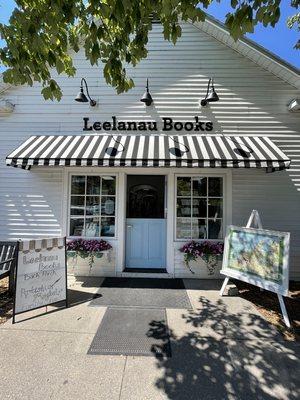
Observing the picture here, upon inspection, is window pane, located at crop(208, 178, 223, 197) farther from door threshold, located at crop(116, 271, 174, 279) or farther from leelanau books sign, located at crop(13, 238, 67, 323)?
leelanau books sign, located at crop(13, 238, 67, 323)

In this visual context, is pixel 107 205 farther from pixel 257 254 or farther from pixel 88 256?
pixel 257 254

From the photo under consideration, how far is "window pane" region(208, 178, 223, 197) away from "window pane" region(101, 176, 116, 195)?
2.46 metres

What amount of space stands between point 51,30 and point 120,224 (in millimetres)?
4818

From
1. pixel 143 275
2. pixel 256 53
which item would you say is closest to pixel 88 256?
pixel 143 275

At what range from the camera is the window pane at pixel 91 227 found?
7.70 meters

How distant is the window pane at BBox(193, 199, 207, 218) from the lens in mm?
7652

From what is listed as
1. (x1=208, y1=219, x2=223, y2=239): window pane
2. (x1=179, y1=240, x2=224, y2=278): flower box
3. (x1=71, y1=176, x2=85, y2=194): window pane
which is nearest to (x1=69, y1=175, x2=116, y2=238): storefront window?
(x1=71, y1=176, x2=85, y2=194): window pane

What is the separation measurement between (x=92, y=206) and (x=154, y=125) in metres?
2.64

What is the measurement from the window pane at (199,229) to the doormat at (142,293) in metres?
1.22

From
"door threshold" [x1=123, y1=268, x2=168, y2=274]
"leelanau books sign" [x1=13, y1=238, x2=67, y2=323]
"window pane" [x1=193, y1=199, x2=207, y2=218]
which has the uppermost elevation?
"window pane" [x1=193, y1=199, x2=207, y2=218]

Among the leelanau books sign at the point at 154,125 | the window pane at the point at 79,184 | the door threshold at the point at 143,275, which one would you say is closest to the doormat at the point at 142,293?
the door threshold at the point at 143,275

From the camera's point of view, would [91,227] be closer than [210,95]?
No

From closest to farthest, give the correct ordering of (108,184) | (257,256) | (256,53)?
(257,256)
(256,53)
(108,184)

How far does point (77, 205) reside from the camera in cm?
780
